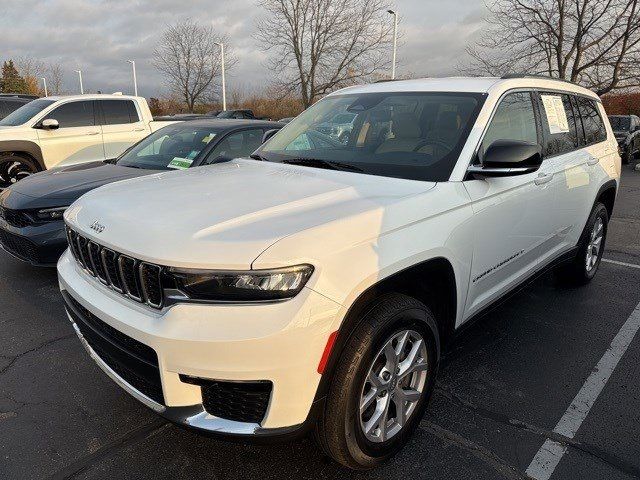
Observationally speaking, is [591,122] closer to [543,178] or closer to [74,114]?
[543,178]

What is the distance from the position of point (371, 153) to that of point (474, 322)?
1197mm

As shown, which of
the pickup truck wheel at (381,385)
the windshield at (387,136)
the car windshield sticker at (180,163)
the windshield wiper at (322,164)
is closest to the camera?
the pickup truck wheel at (381,385)

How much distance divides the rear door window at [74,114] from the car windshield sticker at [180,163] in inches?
175

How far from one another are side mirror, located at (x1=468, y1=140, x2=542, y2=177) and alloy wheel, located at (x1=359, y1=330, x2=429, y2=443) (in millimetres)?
967

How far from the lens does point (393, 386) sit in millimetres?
2264

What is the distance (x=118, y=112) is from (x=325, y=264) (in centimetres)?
828

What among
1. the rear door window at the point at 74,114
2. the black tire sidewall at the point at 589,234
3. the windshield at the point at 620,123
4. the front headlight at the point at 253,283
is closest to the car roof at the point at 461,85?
the black tire sidewall at the point at 589,234

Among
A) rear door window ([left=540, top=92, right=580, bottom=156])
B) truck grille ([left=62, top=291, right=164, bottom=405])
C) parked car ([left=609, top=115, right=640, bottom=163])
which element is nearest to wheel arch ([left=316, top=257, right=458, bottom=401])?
truck grille ([left=62, top=291, right=164, bottom=405])

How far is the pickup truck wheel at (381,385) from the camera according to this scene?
1949 mm

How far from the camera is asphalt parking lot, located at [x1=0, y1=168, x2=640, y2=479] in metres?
2.31

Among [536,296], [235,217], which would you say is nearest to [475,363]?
[536,296]

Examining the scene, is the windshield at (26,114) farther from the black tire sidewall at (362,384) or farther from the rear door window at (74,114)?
the black tire sidewall at (362,384)

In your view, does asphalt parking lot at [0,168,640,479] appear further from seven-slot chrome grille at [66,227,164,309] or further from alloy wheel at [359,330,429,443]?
seven-slot chrome grille at [66,227,164,309]

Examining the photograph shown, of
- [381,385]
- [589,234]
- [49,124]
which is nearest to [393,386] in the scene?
[381,385]
